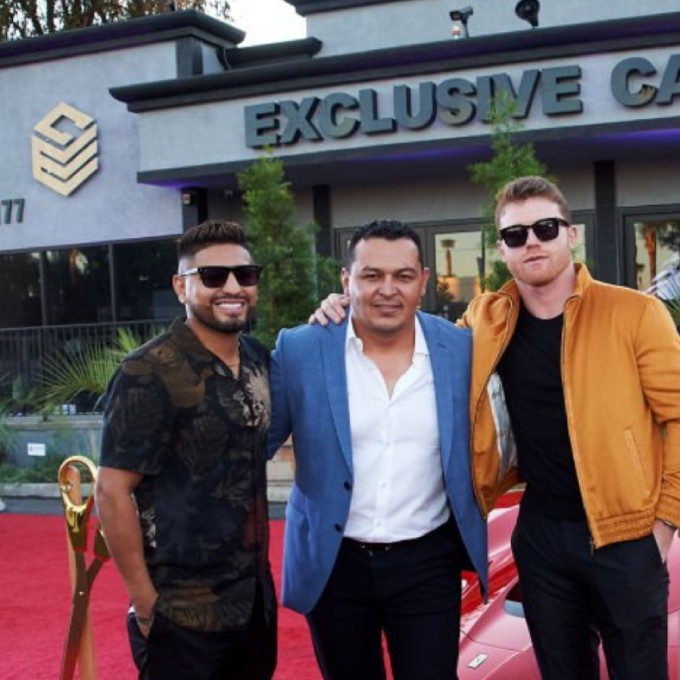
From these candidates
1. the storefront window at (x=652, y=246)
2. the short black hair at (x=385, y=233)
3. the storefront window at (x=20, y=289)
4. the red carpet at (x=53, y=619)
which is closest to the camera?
the short black hair at (x=385, y=233)

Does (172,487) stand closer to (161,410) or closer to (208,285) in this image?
(161,410)

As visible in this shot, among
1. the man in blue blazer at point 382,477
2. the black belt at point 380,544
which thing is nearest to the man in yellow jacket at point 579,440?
the man in blue blazer at point 382,477

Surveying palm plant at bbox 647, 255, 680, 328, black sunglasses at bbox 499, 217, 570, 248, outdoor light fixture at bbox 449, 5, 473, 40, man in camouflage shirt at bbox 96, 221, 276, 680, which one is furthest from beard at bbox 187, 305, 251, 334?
palm plant at bbox 647, 255, 680, 328

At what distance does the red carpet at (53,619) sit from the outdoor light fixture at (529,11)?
6.86 meters

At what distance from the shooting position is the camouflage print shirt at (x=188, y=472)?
9.30 feet

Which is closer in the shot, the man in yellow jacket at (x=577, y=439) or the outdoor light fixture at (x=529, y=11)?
the man in yellow jacket at (x=577, y=439)

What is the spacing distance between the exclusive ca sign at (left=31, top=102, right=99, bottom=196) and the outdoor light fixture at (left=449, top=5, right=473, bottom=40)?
5134 millimetres

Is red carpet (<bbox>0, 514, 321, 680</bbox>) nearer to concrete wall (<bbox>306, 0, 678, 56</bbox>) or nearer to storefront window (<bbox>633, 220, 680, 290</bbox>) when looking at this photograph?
storefront window (<bbox>633, 220, 680, 290</bbox>)

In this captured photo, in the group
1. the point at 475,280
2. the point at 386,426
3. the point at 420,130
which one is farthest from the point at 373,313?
the point at 475,280

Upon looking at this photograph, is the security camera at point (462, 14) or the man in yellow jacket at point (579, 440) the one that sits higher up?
the security camera at point (462, 14)

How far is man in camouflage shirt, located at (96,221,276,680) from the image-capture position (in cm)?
283

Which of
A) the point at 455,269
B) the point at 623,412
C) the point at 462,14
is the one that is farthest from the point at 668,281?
the point at 623,412

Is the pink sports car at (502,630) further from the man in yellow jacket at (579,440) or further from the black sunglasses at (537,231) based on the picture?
the black sunglasses at (537,231)

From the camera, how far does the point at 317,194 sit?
542 inches
